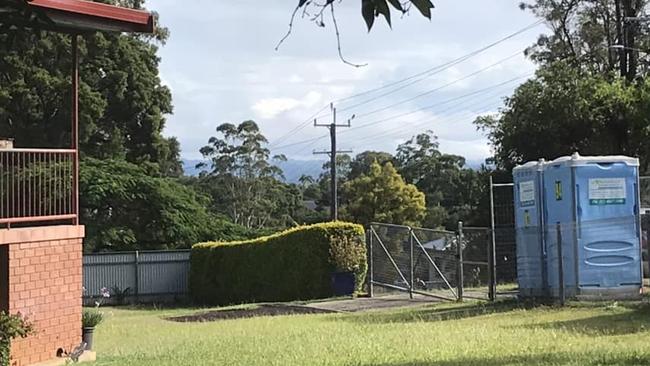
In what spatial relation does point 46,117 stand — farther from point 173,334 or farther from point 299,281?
point 173,334

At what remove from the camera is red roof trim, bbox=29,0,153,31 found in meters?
11.6

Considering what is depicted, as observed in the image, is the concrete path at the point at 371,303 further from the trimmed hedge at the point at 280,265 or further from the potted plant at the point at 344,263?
the trimmed hedge at the point at 280,265

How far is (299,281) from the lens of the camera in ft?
85.4

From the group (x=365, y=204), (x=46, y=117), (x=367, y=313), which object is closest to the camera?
(x=367, y=313)

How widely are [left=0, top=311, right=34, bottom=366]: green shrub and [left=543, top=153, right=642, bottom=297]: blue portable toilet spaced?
372 inches

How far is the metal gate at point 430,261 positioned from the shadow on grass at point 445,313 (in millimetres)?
1213

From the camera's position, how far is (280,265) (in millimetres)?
27016

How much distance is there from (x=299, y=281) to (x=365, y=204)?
2203 centimetres

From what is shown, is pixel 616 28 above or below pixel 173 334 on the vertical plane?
above

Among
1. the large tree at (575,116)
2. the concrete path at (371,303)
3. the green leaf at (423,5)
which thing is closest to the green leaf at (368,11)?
the green leaf at (423,5)

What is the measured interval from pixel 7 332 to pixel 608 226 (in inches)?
408

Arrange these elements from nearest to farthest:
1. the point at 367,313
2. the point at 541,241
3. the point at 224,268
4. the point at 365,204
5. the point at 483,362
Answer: the point at 483,362 → the point at 541,241 → the point at 367,313 → the point at 224,268 → the point at 365,204

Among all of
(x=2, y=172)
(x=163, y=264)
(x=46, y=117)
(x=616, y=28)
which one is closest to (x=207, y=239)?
(x=163, y=264)

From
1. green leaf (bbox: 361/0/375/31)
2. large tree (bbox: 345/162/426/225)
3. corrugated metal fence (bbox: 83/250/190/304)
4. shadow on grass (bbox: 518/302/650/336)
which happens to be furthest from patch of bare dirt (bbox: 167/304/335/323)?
large tree (bbox: 345/162/426/225)
